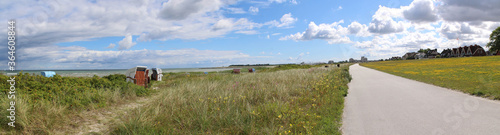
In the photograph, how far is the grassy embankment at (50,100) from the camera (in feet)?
18.0

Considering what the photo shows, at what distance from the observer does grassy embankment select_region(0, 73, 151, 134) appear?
18.0 feet

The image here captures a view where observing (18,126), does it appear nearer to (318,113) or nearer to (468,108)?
(318,113)

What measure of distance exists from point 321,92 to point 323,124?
472 centimetres

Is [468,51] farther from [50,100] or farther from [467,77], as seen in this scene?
[50,100]

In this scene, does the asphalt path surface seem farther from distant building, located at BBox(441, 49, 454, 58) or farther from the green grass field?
distant building, located at BBox(441, 49, 454, 58)

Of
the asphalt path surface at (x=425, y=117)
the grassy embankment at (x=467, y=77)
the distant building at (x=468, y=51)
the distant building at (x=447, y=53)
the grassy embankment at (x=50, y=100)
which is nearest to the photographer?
the grassy embankment at (x=50, y=100)

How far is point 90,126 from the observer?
20.3 ft

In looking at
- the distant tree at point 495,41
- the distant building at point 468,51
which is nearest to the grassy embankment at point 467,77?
the distant tree at point 495,41

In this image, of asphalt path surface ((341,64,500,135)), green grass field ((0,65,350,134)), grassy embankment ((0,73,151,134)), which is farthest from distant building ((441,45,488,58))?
grassy embankment ((0,73,151,134))

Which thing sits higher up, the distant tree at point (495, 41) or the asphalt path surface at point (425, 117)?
the distant tree at point (495, 41)

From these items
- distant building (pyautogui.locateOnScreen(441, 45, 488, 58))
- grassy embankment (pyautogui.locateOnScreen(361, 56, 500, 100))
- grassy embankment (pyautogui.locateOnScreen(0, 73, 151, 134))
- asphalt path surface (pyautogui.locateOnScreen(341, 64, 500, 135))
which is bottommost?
asphalt path surface (pyautogui.locateOnScreen(341, 64, 500, 135))

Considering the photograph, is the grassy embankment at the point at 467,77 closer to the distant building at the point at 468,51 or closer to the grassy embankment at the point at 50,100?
the grassy embankment at the point at 50,100

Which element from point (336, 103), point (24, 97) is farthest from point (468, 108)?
point (24, 97)

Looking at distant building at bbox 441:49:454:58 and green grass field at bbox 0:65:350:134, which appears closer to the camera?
green grass field at bbox 0:65:350:134
